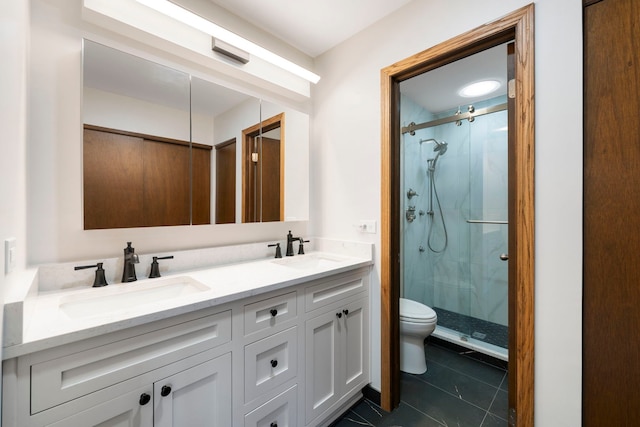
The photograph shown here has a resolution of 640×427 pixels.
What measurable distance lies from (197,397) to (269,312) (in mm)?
393

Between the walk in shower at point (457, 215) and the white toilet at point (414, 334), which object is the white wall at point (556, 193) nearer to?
the white toilet at point (414, 334)

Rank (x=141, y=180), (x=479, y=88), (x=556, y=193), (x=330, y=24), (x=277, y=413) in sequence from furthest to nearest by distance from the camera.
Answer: (x=479, y=88)
(x=330, y=24)
(x=141, y=180)
(x=277, y=413)
(x=556, y=193)

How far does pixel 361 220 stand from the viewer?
183cm

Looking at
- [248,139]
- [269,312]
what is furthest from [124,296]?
[248,139]

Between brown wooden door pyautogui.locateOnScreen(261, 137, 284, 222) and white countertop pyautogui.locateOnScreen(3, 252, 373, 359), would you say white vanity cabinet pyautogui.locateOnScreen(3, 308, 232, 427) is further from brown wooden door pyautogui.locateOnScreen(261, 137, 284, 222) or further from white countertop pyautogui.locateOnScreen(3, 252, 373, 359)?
brown wooden door pyautogui.locateOnScreen(261, 137, 284, 222)

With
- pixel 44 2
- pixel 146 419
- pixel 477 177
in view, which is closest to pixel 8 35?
pixel 44 2

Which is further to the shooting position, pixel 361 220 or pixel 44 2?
pixel 361 220

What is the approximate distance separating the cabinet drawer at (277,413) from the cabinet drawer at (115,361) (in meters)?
0.39

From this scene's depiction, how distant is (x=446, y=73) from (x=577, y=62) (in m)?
1.28

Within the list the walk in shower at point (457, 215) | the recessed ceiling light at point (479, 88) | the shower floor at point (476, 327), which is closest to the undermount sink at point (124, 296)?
the walk in shower at point (457, 215)

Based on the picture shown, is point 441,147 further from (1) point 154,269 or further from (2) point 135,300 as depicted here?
(2) point 135,300

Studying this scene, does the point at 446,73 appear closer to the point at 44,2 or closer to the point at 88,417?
the point at 44,2

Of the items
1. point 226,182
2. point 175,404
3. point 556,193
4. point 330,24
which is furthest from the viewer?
point 330,24

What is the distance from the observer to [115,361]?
833 mm
